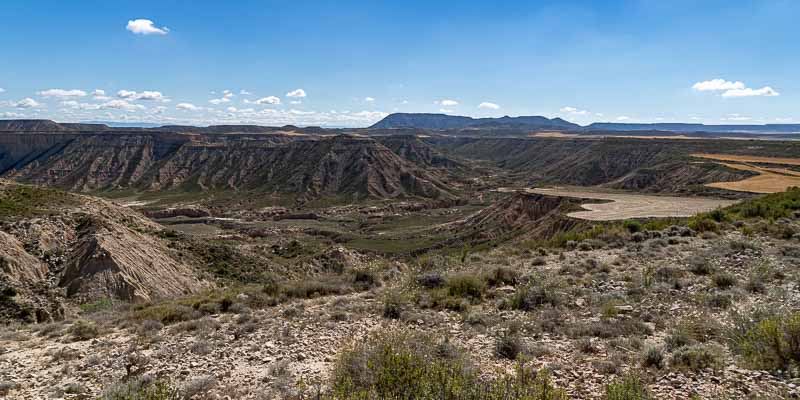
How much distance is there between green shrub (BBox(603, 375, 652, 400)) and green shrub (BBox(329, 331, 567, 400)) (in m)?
0.64

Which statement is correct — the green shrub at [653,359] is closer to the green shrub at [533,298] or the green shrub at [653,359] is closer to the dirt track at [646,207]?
the green shrub at [533,298]

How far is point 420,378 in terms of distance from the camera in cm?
620

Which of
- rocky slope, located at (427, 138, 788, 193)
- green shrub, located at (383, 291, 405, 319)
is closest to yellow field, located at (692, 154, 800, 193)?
rocky slope, located at (427, 138, 788, 193)

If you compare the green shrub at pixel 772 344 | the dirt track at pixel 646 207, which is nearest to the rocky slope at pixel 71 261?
the green shrub at pixel 772 344

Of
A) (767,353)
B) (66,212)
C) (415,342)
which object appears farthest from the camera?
(66,212)

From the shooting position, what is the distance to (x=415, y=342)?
25.6 ft

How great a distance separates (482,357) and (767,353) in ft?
14.4

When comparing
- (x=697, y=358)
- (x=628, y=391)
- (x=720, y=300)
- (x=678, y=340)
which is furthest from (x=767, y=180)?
(x=628, y=391)

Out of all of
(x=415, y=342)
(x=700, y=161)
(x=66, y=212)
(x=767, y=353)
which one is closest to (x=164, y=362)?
(x=415, y=342)

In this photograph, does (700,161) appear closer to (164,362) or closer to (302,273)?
(302,273)

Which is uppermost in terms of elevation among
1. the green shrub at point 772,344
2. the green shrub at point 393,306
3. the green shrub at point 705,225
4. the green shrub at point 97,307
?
the green shrub at point 772,344

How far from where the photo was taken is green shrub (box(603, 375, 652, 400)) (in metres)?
5.62

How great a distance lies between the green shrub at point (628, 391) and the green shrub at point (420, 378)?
2.09 ft

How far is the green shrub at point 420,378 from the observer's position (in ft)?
19.4
